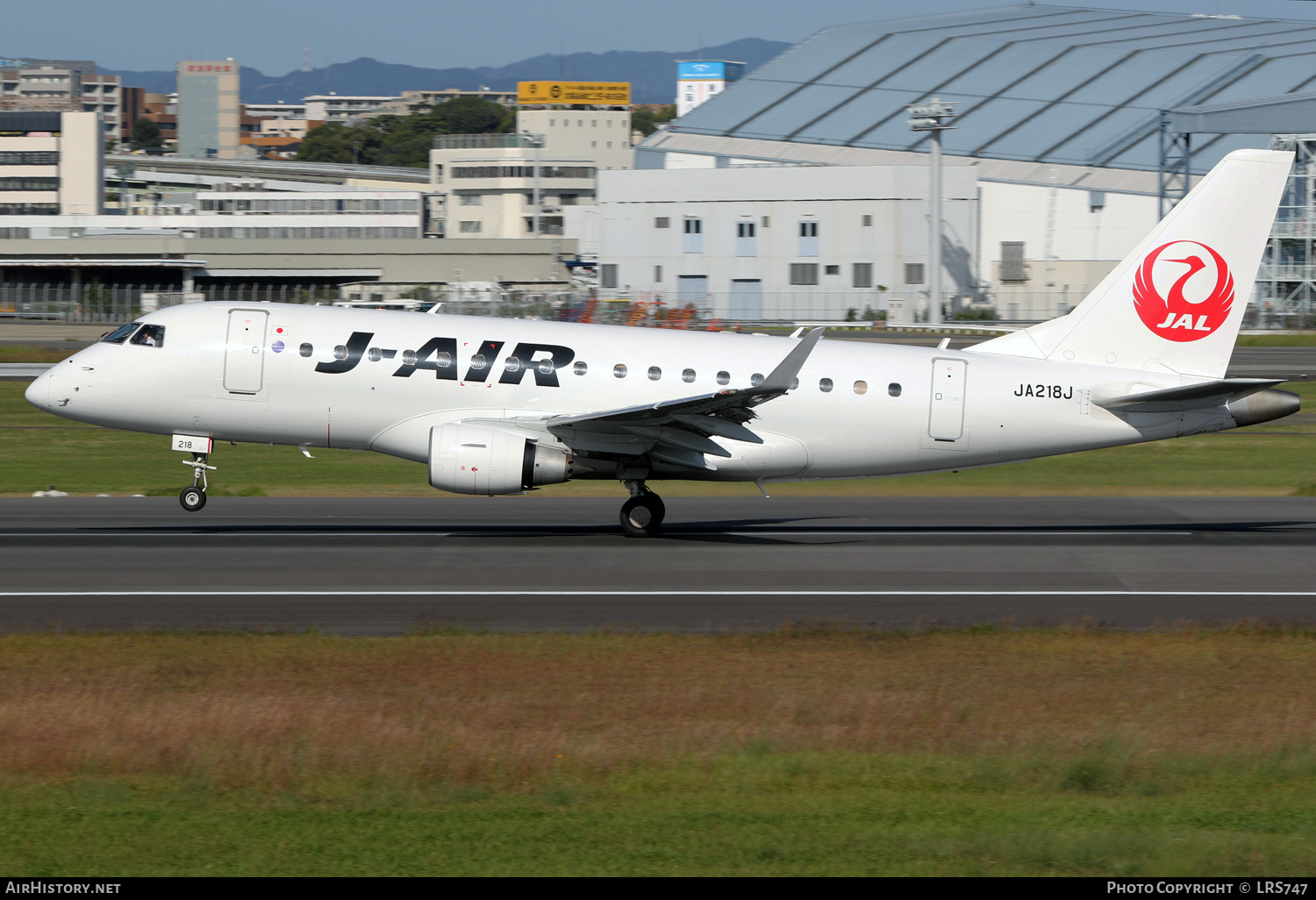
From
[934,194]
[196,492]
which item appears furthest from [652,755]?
[934,194]

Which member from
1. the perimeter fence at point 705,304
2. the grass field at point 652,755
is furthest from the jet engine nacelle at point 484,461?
the perimeter fence at point 705,304

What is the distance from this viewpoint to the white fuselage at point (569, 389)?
979 inches

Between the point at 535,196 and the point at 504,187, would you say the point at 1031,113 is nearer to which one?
the point at 535,196

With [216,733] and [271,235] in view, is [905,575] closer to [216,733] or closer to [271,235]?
[216,733]

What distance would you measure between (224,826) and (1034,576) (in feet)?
51.4

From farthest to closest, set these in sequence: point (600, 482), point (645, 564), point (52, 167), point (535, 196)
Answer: point (535, 196), point (52, 167), point (600, 482), point (645, 564)

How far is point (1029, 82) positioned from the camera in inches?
4963

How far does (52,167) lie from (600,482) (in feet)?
489

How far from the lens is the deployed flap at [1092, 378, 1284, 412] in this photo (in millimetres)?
24078

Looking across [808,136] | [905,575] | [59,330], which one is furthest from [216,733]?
[808,136]

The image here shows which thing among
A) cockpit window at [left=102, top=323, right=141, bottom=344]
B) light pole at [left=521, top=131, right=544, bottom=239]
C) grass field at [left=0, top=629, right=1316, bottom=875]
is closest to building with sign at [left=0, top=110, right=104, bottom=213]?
light pole at [left=521, top=131, right=544, bottom=239]

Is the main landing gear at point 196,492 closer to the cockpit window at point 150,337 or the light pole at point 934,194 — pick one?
the cockpit window at point 150,337

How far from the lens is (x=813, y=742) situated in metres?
12.6

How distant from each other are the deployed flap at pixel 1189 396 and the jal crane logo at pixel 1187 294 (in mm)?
1629
